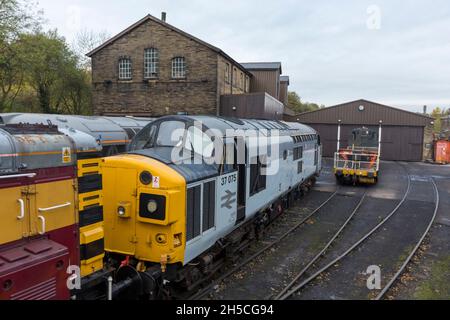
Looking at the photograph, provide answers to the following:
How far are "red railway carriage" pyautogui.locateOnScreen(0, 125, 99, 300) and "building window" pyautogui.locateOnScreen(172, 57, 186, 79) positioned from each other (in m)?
21.8

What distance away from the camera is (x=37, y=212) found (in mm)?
4508

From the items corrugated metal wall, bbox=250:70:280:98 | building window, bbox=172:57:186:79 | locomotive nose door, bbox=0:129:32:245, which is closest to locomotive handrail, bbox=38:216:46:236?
locomotive nose door, bbox=0:129:32:245

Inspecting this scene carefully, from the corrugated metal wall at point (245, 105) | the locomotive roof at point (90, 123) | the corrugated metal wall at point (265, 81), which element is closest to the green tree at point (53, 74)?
the corrugated metal wall at point (245, 105)

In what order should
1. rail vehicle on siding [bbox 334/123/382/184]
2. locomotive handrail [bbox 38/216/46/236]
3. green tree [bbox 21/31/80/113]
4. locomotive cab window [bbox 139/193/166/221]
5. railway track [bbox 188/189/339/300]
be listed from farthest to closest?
green tree [bbox 21/31/80/113], rail vehicle on siding [bbox 334/123/382/184], railway track [bbox 188/189/339/300], locomotive cab window [bbox 139/193/166/221], locomotive handrail [bbox 38/216/46/236]

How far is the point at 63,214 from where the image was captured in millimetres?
4867

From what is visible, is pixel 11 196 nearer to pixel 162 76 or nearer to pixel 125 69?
pixel 162 76

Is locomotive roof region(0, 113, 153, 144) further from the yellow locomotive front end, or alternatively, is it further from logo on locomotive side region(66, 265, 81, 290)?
logo on locomotive side region(66, 265, 81, 290)

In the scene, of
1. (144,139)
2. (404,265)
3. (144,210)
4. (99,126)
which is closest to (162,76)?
(99,126)

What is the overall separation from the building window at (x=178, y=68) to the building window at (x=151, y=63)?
131 centimetres

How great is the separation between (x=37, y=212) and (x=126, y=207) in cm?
182

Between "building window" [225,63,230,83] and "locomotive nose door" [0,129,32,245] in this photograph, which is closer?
"locomotive nose door" [0,129,32,245]

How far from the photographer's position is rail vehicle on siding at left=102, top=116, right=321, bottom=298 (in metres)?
6.05

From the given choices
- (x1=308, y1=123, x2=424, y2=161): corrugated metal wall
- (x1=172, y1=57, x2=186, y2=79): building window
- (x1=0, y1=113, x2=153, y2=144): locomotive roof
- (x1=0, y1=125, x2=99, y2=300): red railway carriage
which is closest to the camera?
(x1=0, y1=125, x2=99, y2=300): red railway carriage
